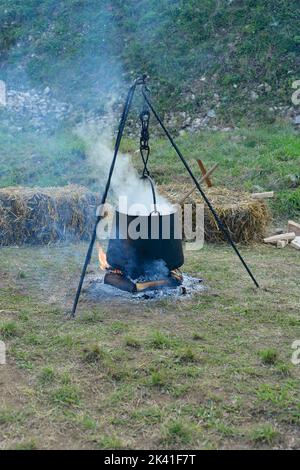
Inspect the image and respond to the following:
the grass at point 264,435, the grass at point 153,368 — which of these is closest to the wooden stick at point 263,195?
the grass at point 153,368

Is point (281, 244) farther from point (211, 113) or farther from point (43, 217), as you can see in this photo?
point (211, 113)

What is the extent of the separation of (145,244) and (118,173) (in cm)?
333

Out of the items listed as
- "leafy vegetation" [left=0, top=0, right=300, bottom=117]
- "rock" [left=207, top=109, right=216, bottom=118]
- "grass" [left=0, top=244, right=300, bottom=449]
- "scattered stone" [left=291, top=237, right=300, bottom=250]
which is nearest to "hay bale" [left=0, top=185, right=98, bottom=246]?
"grass" [left=0, top=244, right=300, bottom=449]

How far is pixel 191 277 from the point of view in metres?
6.84

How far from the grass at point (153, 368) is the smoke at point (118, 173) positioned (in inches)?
39.4

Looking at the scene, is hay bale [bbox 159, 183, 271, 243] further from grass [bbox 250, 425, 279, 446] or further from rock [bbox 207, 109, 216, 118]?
rock [bbox 207, 109, 216, 118]

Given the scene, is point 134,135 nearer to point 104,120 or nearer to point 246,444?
point 104,120

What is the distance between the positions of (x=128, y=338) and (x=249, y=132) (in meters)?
8.06

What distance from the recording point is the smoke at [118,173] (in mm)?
→ 6465

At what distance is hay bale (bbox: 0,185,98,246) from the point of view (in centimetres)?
836

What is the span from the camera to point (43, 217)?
8.48 m

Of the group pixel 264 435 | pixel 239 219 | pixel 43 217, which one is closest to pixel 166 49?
pixel 239 219

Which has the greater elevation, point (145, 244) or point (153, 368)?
point (145, 244)

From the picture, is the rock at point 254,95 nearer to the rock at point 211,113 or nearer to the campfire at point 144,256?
the rock at point 211,113
